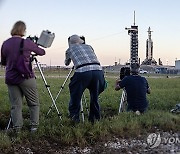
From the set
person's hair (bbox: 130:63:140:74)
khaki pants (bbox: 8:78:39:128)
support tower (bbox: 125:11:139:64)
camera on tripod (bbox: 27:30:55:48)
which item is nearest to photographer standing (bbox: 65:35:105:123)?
camera on tripod (bbox: 27:30:55:48)

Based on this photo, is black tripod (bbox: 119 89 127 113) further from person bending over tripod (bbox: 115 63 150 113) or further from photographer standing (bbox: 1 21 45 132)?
photographer standing (bbox: 1 21 45 132)

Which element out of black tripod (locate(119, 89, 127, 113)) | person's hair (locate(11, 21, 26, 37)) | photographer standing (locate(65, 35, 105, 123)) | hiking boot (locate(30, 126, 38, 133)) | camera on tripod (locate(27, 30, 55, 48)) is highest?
person's hair (locate(11, 21, 26, 37))

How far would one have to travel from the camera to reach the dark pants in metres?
6.13

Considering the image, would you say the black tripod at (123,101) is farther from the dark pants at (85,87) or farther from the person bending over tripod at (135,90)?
the dark pants at (85,87)

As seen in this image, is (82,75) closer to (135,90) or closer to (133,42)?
(135,90)

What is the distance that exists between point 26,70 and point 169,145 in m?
2.70

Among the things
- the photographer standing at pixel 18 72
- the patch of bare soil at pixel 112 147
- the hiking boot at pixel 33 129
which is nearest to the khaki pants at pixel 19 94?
the photographer standing at pixel 18 72

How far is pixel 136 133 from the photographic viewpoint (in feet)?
19.9

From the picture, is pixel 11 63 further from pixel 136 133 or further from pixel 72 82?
pixel 136 133

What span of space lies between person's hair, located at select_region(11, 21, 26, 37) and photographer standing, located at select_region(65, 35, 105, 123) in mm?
1095

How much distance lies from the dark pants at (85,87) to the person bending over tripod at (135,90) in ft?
3.76

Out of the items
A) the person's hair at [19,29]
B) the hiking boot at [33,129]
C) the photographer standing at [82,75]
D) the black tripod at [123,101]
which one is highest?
the person's hair at [19,29]

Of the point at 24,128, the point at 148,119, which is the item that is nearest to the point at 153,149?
the point at 148,119

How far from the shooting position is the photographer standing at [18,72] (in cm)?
550
